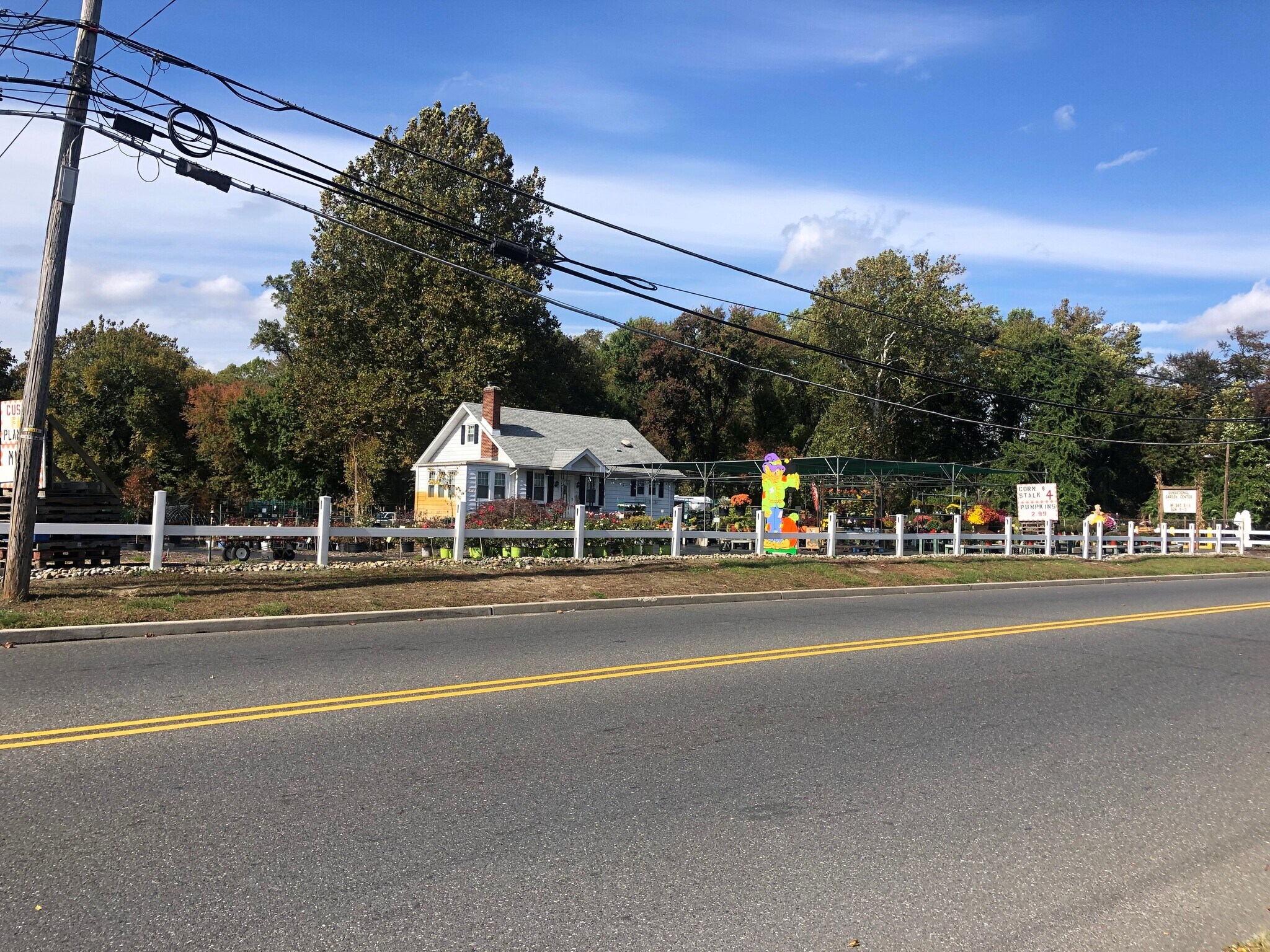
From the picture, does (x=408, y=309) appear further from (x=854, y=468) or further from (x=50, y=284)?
(x=50, y=284)

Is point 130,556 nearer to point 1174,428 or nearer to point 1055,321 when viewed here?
point 1174,428

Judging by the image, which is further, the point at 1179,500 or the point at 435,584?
the point at 1179,500

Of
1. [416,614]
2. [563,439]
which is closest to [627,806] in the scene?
[416,614]

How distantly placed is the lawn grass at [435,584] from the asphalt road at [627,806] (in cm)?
232

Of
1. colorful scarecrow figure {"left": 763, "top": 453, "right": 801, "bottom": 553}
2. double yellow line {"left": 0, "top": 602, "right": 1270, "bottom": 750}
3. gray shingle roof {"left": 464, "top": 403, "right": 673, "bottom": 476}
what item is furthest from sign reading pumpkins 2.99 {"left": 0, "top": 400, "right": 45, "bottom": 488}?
gray shingle roof {"left": 464, "top": 403, "right": 673, "bottom": 476}

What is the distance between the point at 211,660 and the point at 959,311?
56.7 meters

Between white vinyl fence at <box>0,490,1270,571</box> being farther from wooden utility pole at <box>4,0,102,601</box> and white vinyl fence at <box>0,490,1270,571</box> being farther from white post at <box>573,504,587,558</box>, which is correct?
wooden utility pole at <box>4,0,102,601</box>

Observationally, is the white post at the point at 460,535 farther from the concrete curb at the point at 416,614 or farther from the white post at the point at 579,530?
the concrete curb at the point at 416,614

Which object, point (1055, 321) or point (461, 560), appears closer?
point (461, 560)

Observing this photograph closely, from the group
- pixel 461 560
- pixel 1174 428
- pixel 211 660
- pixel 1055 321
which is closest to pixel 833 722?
pixel 211 660

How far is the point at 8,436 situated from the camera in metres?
13.7

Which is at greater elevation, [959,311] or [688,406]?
[959,311]

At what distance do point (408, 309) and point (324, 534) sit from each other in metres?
31.8

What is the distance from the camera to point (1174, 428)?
58875 millimetres
